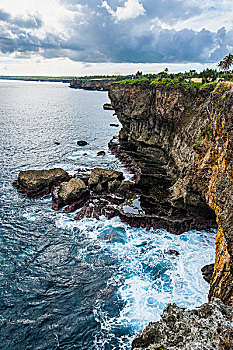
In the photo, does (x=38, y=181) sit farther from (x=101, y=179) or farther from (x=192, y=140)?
(x=192, y=140)

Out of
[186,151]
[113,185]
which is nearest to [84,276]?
[113,185]

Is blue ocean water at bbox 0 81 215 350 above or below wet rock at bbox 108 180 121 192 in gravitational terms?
below

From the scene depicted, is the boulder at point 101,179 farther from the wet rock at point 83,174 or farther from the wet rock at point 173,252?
the wet rock at point 173,252

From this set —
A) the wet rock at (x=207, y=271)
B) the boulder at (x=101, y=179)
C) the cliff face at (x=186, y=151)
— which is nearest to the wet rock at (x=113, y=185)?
the boulder at (x=101, y=179)

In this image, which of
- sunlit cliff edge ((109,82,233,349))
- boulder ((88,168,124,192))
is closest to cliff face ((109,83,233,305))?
sunlit cliff edge ((109,82,233,349))

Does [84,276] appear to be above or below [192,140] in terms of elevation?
below

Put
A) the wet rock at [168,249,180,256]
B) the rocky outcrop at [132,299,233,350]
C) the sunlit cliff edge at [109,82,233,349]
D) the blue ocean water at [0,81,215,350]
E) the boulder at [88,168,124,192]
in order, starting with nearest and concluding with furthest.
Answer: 1. the rocky outcrop at [132,299,233,350]
2. the sunlit cliff edge at [109,82,233,349]
3. the blue ocean water at [0,81,215,350]
4. the wet rock at [168,249,180,256]
5. the boulder at [88,168,124,192]

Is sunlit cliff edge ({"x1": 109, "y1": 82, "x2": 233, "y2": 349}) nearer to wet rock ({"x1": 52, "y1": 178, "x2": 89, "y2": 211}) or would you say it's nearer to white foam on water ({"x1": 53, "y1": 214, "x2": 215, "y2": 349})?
white foam on water ({"x1": 53, "y1": 214, "x2": 215, "y2": 349})
